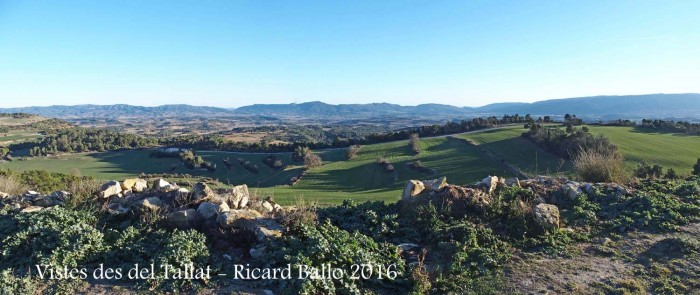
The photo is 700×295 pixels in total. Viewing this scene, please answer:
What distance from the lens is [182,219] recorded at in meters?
7.18

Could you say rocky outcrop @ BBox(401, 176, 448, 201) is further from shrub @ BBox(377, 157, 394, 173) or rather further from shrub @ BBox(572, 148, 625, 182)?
shrub @ BBox(377, 157, 394, 173)

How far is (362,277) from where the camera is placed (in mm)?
5832

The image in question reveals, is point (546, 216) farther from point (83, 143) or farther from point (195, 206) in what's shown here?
point (83, 143)

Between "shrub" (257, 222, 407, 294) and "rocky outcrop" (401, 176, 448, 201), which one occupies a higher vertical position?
"rocky outcrop" (401, 176, 448, 201)

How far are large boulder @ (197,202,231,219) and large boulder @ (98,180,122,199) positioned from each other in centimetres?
231

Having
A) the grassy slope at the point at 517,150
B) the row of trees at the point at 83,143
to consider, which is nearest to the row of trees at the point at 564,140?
the grassy slope at the point at 517,150

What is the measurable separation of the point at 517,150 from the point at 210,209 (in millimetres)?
48125

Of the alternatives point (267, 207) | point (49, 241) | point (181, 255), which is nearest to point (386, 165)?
point (267, 207)

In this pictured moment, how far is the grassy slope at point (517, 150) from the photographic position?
40.9 m

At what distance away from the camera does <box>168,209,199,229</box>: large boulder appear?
7.17 m

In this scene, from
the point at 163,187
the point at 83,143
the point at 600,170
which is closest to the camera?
A: the point at 163,187

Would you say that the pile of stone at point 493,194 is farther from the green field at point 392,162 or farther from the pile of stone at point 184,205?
the green field at point 392,162

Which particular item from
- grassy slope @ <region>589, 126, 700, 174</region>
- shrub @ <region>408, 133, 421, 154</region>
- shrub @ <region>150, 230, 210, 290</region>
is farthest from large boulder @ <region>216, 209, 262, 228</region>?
shrub @ <region>408, 133, 421, 154</region>

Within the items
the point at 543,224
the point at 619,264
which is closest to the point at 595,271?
the point at 619,264
